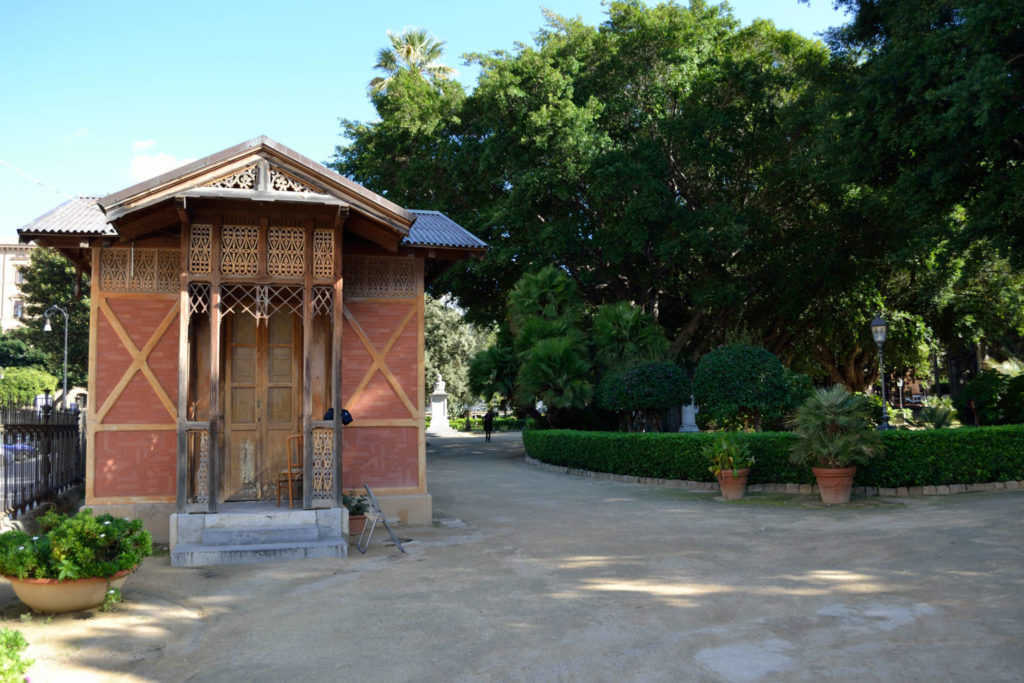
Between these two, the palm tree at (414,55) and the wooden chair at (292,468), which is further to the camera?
the palm tree at (414,55)

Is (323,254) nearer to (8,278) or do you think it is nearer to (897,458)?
(897,458)

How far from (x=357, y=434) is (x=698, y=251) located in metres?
15.8

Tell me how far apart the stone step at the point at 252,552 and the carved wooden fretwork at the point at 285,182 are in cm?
443

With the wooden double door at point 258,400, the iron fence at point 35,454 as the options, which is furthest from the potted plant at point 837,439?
the iron fence at point 35,454

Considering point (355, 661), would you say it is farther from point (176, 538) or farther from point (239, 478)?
point (239, 478)

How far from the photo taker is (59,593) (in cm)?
622

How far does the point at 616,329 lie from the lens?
22.0m

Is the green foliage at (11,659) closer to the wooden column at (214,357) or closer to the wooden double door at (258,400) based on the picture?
the wooden column at (214,357)

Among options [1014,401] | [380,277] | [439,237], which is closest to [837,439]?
[439,237]

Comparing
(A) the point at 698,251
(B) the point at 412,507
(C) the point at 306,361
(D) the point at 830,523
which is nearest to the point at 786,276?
(A) the point at 698,251

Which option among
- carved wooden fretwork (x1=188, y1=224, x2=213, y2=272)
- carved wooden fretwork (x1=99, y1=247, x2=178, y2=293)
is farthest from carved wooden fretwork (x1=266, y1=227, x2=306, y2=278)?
carved wooden fretwork (x1=99, y1=247, x2=178, y2=293)

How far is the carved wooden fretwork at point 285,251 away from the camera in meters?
9.77

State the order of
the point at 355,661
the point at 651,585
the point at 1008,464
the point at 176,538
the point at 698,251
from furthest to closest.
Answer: the point at 698,251
the point at 1008,464
the point at 176,538
the point at 651,585
the point at 355,661

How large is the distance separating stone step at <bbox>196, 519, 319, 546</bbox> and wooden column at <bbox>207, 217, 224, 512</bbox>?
12.5 inches
